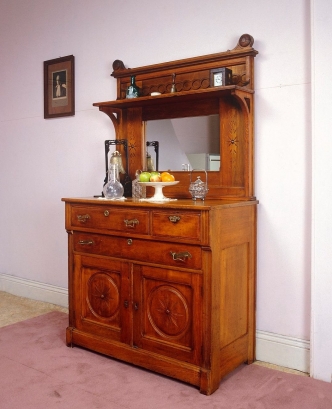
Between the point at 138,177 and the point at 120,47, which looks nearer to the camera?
the point at 138,177

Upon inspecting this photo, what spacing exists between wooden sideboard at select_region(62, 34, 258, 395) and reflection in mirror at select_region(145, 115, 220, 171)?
0.06 meters

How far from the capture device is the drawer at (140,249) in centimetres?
267

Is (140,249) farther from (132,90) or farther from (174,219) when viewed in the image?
(132,90)

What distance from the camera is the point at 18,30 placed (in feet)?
15.1

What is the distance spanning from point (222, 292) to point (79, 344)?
46.9 inches

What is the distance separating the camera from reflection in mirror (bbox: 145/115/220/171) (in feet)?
10.5

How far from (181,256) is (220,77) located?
1.19 metres

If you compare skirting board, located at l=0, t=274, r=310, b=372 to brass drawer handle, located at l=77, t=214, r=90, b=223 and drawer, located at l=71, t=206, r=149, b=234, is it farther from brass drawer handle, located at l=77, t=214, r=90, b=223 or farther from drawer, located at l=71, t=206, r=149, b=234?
brass drawer handle, located at l=77, t=214, r=90, b=223

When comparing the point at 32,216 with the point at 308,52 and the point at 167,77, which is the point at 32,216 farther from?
the point at 308,52

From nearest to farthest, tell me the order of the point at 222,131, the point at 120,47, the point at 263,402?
the point at 263,402
the point at 222,131
the point at 120,47

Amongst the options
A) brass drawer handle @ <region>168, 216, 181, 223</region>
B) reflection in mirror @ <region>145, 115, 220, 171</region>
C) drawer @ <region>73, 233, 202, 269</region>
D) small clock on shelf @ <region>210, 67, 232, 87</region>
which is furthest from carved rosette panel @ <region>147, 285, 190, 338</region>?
small clock on shelf @ <region>210, 67, 232, 87</region>

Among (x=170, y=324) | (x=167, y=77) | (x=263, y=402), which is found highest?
(x=167, y=77)

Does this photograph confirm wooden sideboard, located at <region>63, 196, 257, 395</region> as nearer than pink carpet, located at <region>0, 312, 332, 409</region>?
No

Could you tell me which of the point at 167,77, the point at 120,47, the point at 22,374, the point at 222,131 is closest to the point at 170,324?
the point at 22,374
